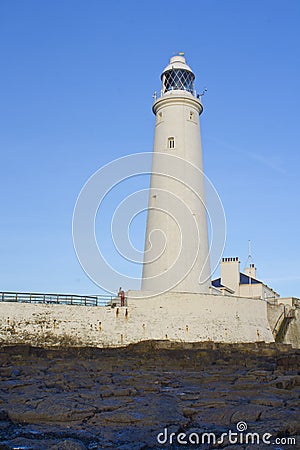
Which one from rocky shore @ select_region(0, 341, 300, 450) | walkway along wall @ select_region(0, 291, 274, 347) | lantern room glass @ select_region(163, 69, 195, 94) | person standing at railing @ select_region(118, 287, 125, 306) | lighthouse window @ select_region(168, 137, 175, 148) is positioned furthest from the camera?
lantern room glass @ select_region(163, 69, 195, 94)

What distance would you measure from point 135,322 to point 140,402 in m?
10.2

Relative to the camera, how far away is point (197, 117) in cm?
2236

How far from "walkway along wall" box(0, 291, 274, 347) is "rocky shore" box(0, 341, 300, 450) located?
216 cm

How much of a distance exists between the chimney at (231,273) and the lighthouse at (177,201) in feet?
23.3

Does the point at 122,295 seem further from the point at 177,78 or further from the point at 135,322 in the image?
the point at 177,78

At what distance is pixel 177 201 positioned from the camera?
68.6 ft

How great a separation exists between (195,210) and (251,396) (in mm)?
12531

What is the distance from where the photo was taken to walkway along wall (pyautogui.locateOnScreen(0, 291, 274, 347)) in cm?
1726

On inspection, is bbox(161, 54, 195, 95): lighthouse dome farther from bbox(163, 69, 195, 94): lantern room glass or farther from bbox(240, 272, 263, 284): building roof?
bbox(240, 272, 263, 284): building roof

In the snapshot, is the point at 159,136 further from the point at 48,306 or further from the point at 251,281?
the point at 251,281

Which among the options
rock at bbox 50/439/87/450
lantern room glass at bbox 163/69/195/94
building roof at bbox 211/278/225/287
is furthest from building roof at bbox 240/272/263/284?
rock at bbox 50/439/87/450

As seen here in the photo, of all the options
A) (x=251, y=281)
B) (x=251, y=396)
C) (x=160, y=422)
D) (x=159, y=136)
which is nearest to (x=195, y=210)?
(x=159, y=136)

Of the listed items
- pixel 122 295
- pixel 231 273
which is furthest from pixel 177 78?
pixel 231 273

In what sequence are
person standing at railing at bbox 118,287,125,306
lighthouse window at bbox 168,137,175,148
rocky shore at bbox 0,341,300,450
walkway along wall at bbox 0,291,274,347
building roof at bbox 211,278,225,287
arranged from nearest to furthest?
rocky shore at bbox 0,341,300,450 < walkway along wall at bbox 0,291,274,347 < person standing at railing at bbox 118,287,125,306 < lighthouse window at bbox 168,137,175,148 < building roof at bbox 211,278,225,287
